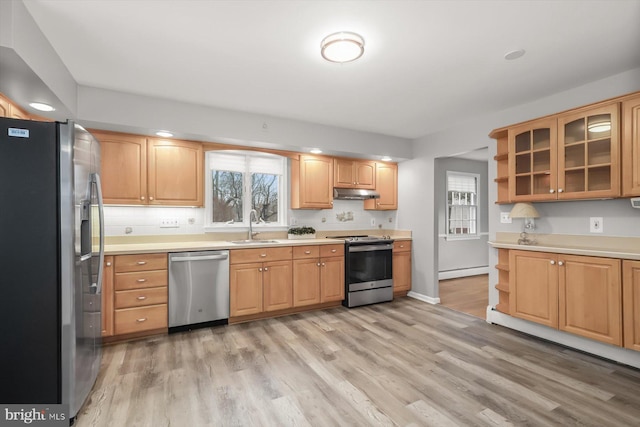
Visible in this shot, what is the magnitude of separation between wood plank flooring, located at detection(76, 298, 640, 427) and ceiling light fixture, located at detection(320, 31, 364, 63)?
2441 millimetres

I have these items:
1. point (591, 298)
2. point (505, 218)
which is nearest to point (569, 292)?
point (591, 298)

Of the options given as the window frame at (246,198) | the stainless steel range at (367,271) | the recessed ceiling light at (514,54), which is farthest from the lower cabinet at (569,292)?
the window frame at (246,198)

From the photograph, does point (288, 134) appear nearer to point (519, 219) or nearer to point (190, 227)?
point (190, 227)

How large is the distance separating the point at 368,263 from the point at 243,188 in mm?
2090

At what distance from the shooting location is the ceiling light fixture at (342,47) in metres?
2.07

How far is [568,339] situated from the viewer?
114 inches

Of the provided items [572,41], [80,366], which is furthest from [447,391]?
[572,41]

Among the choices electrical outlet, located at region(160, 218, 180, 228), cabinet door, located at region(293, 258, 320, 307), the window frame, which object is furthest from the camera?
the window frame

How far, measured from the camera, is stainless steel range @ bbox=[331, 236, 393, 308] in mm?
A: 4219

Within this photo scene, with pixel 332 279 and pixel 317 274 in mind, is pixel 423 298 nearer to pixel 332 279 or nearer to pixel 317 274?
pixel 332 279

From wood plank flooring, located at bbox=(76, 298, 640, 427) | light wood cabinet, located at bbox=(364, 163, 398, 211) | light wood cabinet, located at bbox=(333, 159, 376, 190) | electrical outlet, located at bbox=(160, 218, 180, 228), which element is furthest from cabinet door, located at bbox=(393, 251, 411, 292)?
electrical outlet, located at bbox=(160, 218, 180, 228)

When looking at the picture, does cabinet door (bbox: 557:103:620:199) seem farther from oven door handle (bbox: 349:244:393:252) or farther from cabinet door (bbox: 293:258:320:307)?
cabinet door (bbox: 293:258:320:307)

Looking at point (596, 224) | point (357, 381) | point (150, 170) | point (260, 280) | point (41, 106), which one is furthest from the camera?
point (260, 280)

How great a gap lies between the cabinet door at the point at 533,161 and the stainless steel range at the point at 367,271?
1826mm
